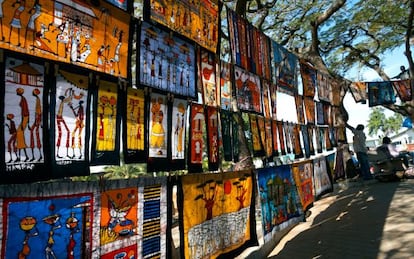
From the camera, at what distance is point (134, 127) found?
2277mm

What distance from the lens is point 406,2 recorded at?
36.4ft

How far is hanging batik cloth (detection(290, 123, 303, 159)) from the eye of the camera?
4980mm

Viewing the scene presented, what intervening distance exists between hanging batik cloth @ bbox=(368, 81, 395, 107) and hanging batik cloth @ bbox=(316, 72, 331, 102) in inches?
179

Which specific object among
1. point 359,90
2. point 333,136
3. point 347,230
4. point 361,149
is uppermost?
point 359,90

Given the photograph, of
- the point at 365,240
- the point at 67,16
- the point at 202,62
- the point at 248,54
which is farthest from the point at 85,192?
the point at 365,240

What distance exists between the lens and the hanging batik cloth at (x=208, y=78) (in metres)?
3.20

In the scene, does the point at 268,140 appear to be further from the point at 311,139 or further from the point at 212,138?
the point at 311,139

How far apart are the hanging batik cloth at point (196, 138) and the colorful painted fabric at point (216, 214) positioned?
109 millimetres

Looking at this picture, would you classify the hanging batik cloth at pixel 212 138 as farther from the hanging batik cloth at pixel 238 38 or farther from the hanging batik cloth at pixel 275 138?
the hanging batik cloth at pixel 275 138

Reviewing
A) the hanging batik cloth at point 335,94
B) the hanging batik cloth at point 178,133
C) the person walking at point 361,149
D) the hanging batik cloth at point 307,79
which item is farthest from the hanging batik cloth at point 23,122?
the person walking at point 361,149

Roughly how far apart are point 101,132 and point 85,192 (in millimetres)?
398

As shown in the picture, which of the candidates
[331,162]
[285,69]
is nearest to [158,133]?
[285,69]

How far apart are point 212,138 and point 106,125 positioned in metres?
1.37

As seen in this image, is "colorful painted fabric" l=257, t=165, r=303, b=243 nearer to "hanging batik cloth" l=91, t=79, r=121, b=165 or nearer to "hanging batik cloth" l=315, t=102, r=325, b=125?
"hanging batik cloth" l=315, t=102, r=325, b=125
